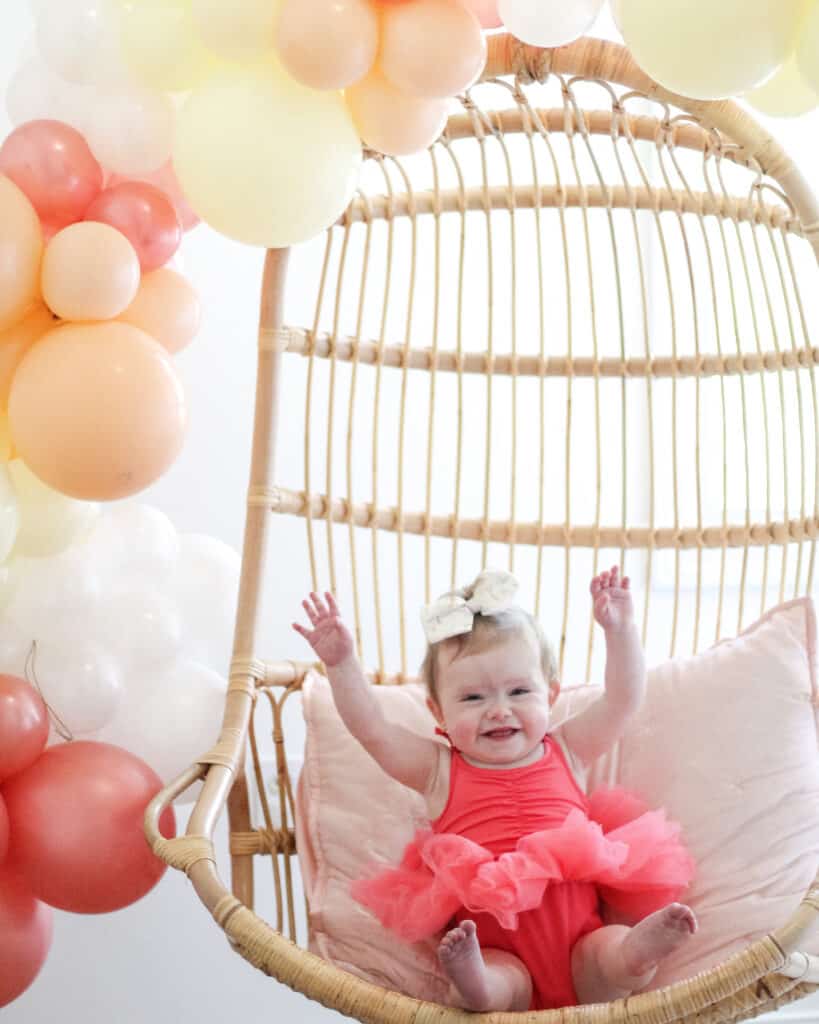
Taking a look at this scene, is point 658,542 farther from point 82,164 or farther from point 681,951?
point 82,164

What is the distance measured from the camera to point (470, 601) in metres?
1.45

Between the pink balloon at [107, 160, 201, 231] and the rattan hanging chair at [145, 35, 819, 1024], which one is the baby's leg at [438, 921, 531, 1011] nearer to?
the rattan hanging chair at [145, 35, 819, 1024]

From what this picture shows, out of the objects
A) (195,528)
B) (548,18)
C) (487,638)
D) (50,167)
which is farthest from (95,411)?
(195,528)

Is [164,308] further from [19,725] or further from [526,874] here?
[526,874]

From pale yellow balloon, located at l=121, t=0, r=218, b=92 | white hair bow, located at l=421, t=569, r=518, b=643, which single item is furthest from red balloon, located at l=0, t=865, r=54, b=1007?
pale yellow balloon, located at l=121, t=0, r=218, b=92

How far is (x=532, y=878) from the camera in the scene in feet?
4.12

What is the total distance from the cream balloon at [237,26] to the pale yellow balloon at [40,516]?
51 cm

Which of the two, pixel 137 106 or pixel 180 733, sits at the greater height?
pixel 137 106

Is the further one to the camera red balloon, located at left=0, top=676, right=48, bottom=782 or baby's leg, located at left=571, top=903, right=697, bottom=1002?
red balloon, located at left=0, top=676, right=48, bottom=782

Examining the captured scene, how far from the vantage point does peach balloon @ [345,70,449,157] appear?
1328mm

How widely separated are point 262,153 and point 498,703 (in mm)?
617

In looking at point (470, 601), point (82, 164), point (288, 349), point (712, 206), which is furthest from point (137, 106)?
point (712, 206)

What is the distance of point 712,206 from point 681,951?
0.93 metres

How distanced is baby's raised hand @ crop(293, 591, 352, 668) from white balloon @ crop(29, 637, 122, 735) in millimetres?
253
